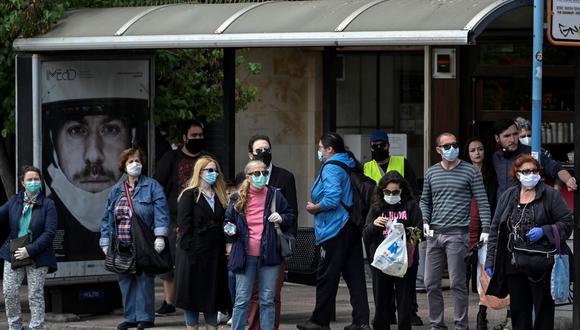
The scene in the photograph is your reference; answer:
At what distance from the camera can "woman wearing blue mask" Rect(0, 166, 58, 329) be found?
42.7ft

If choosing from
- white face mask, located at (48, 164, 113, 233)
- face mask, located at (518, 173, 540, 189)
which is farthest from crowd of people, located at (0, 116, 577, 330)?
white face mask, located at (48, 164, 113, 233)

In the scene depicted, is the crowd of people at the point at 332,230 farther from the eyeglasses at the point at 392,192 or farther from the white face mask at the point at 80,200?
the white face mask at the point at 80,200

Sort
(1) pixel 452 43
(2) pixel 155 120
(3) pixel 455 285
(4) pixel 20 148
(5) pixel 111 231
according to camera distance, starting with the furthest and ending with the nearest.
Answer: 1. (2) pixel 155 120
2. (4) pixel 20 148
3. (5) pixel 111 231
4. (3) pixel 455 285
5. (1) pixel 452 43

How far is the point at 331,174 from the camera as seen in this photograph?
12.3 m

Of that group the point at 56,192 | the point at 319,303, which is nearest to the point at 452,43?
the point at 319,303

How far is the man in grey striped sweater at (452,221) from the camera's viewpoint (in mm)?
11945

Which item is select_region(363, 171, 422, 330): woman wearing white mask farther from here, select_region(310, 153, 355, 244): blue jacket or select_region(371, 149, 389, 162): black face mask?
select_region(371, 149, 389, 162): black face mask

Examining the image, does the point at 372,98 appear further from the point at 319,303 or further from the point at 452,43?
the point at 452,43

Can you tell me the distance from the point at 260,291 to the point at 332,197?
108cm

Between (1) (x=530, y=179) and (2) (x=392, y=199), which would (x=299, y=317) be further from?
(1) (x=530, y=179)

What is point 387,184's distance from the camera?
11.7 m

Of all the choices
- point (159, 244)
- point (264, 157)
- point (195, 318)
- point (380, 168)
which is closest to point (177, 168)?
point (159, 244)

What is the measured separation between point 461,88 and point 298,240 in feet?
14.2

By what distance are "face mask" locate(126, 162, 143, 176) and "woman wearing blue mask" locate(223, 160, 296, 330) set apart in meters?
1.45
